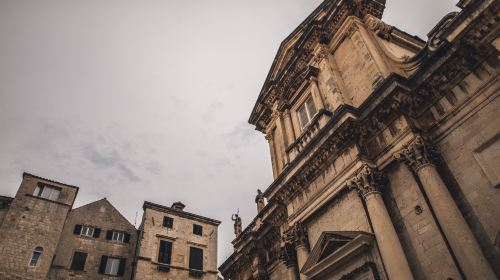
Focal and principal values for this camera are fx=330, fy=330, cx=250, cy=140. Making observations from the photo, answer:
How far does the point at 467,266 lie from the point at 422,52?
20.7 ft

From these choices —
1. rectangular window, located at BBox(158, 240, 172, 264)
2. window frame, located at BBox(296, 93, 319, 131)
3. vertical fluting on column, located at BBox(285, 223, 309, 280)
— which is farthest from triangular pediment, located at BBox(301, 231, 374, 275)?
rectangular window, located at BBox(158, 240, 172, 264)

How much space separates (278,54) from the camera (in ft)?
59.0

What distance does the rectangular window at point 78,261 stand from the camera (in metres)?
27.5

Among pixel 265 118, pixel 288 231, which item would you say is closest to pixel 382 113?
pixel 288 231

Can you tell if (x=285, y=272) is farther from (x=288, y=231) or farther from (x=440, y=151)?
(x=440, y=151)

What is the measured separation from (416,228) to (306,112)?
7.27 m

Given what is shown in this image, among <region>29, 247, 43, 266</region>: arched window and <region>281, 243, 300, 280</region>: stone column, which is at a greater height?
<region>29, 247, 43, 266</region>: arched window

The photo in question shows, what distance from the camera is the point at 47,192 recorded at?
2853 cm

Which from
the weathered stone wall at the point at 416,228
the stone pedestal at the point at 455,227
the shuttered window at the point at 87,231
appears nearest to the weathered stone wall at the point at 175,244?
the shuttered window at the point at 87,231

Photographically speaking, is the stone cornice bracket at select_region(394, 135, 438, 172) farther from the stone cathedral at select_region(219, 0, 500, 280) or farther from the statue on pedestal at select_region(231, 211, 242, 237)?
the statue on pedestal at select_region(231, 211, 242, 237)

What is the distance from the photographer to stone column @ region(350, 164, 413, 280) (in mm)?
7883

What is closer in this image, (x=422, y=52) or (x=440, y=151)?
(x=440, y=151)

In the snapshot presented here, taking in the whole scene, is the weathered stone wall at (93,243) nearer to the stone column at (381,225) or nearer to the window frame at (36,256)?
the window frame at (36,256)

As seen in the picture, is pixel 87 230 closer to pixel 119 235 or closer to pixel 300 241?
pixel 119 235
